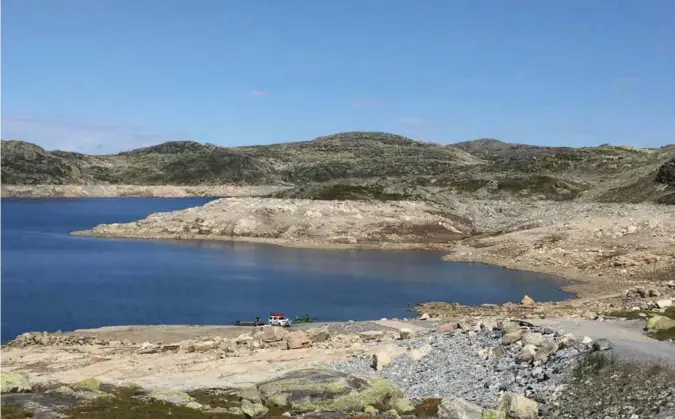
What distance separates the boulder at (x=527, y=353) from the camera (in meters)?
29.9

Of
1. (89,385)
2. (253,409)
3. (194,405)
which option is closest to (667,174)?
(253,409)

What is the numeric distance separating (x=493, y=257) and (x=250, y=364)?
62.1m

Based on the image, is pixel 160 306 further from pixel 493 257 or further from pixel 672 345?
pixel 493 257

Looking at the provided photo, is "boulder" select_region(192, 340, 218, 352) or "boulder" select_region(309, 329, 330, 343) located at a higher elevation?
"boulder" select_region(309, 329, 330, 343)

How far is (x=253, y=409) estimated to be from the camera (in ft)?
78.4

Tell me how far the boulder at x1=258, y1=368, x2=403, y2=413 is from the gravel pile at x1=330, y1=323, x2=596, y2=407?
220cm

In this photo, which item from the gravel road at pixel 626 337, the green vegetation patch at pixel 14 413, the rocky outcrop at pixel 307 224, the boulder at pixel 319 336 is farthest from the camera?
the rocky outcrop at pixel 307 224

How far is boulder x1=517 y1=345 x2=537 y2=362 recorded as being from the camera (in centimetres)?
2994

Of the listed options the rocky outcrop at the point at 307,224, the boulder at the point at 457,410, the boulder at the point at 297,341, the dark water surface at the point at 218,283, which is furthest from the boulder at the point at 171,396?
the rocky outcrop at the point at 307,224

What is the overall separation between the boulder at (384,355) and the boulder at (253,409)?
8757 millimetres

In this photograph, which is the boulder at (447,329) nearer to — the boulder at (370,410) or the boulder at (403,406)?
the boulder at (403,406)

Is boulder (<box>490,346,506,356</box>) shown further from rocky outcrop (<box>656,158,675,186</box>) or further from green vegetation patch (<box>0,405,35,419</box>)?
rocky outcrop (<box>656,158,675,186</box>)

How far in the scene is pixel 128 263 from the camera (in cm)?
8425

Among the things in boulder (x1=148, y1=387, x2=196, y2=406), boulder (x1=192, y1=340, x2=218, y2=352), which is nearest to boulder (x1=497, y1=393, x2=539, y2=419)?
boulder (x1=148, y1=387, x2=196, y2=406)
